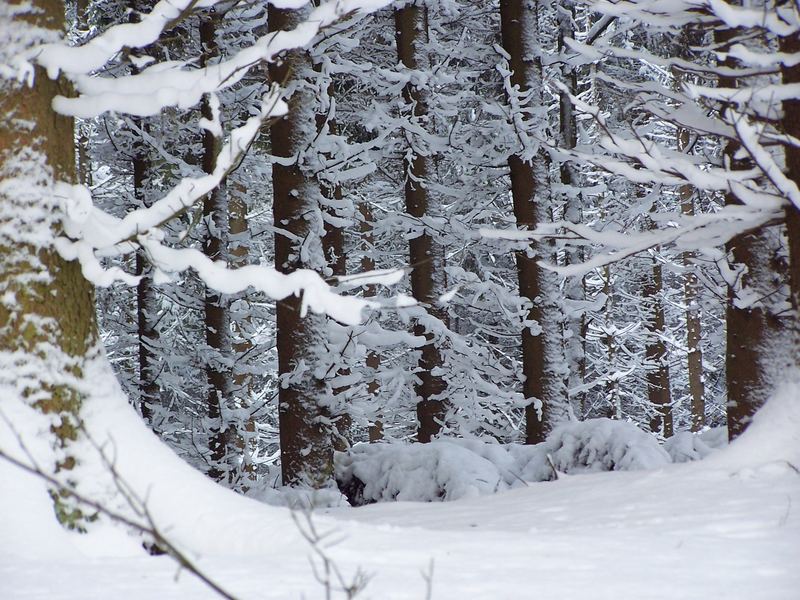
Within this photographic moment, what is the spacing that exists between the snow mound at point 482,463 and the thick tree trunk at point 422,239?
3.11 meters

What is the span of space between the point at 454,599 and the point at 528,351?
8565 mm

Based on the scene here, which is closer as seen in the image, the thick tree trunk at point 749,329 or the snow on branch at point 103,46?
the snow on branch at point 103,46

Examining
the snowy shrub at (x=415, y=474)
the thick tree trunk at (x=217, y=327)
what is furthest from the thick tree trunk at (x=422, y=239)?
the snowy shrub at (x=415, y=474)

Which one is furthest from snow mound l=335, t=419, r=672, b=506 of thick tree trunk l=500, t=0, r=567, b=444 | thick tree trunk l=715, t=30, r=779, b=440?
thick tree trunk l=500, t=0, r=567, b=444

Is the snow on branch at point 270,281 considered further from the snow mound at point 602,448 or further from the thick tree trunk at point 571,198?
the thick tree trunk at point 571,198

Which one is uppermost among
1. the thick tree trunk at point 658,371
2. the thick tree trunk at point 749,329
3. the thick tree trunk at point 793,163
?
the thick tree trunk at point 793,163

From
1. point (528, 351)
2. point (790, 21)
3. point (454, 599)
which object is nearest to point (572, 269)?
point (790, 21)

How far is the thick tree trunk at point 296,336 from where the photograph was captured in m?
7.94

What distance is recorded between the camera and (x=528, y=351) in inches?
426

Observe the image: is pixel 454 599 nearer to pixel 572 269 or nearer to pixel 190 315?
pixel 572 269

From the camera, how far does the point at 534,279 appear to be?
10781 millimetres

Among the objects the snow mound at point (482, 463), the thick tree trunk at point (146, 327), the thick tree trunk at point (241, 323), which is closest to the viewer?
the snow mound at point (482, 463)

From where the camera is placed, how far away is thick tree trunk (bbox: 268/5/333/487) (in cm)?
794

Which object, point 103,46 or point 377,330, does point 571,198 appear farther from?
point 103,46
